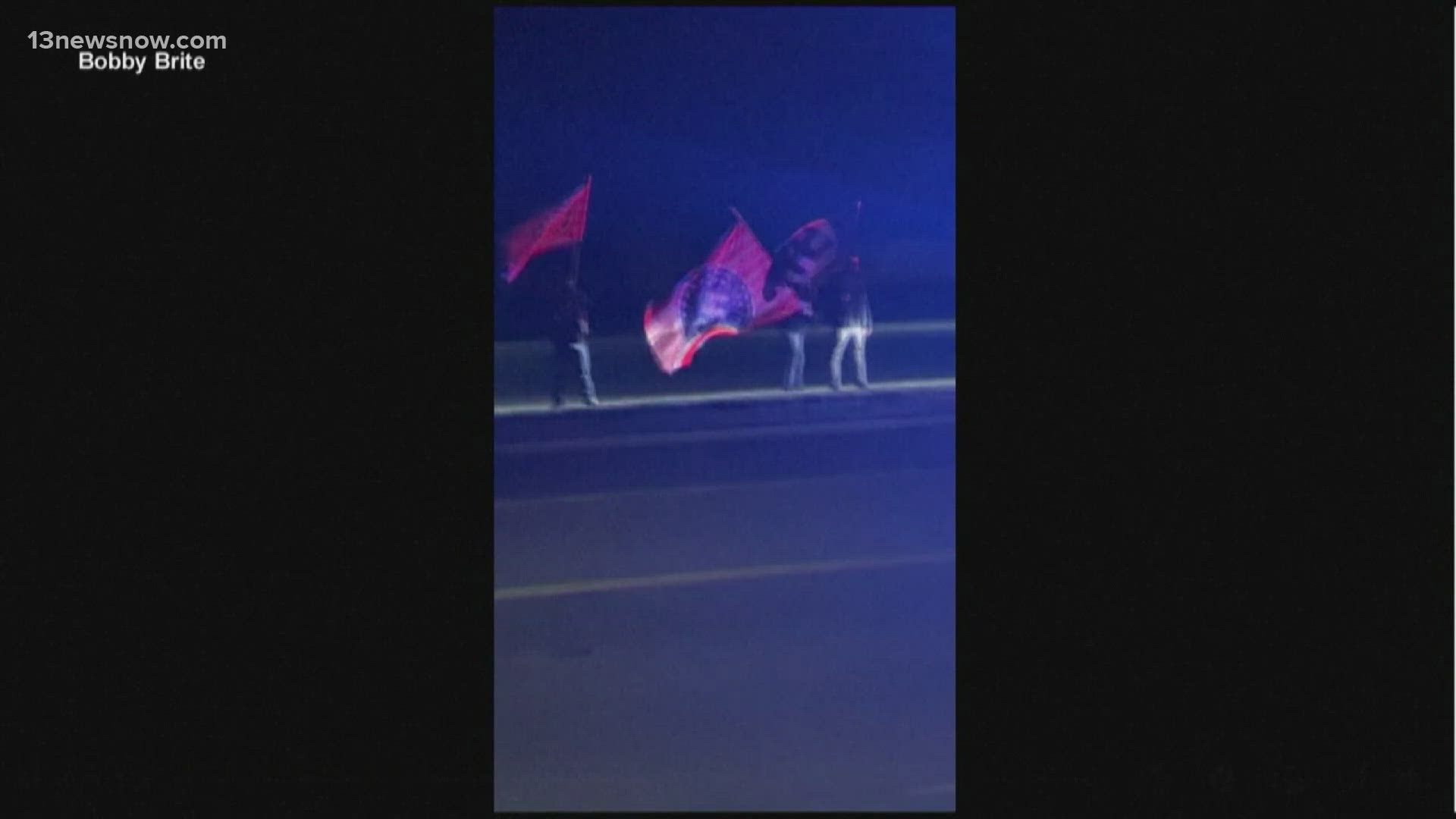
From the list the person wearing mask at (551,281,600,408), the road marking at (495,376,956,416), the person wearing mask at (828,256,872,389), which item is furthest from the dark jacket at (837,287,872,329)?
the person wearing mask at (551,281,600,408)

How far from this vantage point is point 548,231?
5.41 m

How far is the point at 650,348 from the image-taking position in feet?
18.5

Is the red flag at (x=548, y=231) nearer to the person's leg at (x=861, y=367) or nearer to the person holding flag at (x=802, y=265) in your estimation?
the person holding flag at (x=802, y=265)

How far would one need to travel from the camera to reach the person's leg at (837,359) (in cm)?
587

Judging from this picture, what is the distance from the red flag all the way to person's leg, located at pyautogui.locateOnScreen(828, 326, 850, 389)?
1015 mm

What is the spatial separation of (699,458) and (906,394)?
0.79 m

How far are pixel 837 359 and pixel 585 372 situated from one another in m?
0.90

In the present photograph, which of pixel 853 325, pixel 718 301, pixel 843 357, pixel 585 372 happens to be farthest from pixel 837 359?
pixel 585 372

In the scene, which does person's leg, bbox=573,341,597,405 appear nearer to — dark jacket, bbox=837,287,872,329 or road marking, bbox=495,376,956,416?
road marking, bbox=495,376,956,416

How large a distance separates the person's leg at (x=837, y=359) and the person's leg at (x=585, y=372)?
2.77ft

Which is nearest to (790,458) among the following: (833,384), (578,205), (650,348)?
(833,384)

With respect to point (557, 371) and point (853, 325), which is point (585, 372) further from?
point (853, 325)

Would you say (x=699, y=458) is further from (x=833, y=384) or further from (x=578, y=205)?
(x=578, y=205)

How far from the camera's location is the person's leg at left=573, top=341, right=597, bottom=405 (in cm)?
566
